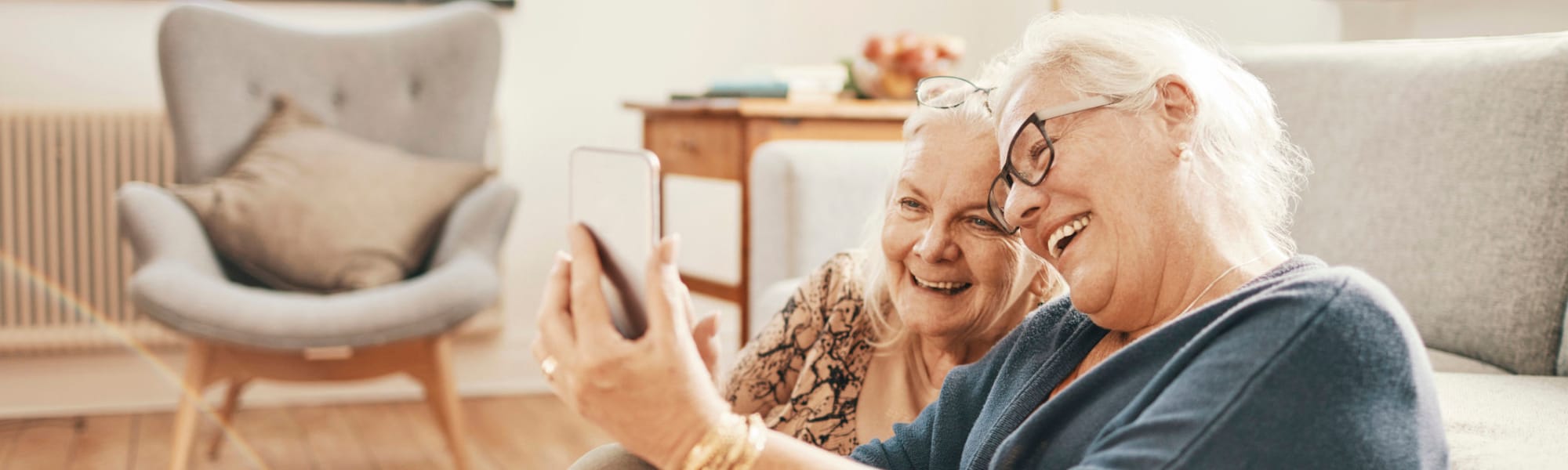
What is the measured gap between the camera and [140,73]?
299 cm

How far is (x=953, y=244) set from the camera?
1165 millimetres

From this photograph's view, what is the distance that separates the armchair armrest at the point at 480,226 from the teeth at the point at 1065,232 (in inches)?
69.0

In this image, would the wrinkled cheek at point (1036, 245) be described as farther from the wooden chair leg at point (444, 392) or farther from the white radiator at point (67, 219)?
the white radiator at point (67, 219)

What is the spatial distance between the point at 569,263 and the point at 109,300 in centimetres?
266

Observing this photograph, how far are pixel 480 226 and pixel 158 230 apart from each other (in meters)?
0.60

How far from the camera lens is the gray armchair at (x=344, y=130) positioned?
2.23 meters

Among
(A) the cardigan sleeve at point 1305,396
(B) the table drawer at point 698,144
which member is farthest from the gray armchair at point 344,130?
(A) the cardigan sleeve at point 1305,396

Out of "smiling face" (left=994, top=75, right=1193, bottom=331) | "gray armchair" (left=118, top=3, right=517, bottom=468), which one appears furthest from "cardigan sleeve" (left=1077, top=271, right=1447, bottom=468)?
"gray armchair" (left=118, top=3, right=517, bottom=468)

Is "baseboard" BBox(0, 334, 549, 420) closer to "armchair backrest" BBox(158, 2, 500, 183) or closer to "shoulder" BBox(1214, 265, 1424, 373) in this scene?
"armchair backrest" BBox(158, 2, 500, 183)

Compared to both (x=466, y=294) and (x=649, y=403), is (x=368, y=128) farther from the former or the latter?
(x=649, y=403)

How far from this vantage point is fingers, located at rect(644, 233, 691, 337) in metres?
0.71

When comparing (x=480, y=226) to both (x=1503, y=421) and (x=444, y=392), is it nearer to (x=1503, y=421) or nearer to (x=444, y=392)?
(x=444, y=392)

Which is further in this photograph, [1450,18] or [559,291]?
[1450,18]

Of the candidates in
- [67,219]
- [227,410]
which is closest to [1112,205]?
[227,410]
